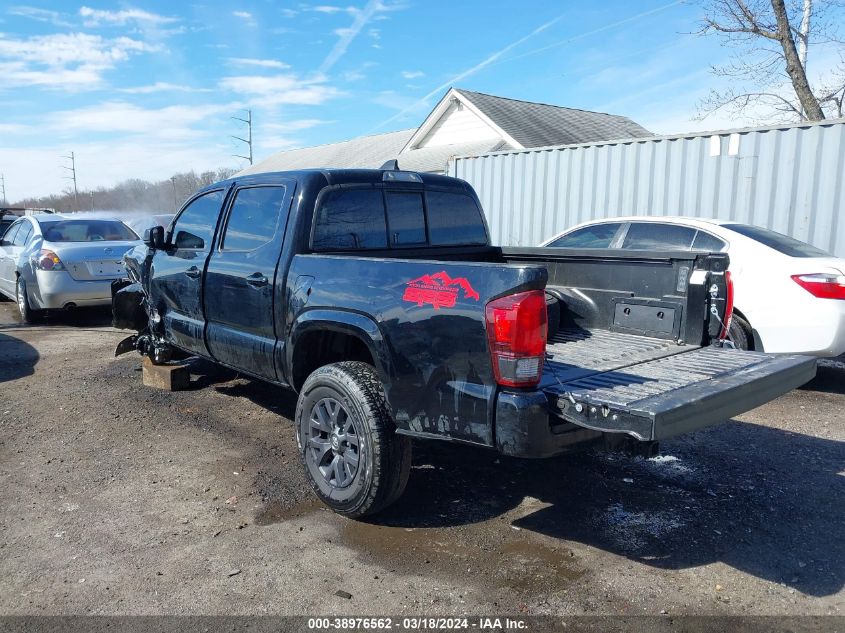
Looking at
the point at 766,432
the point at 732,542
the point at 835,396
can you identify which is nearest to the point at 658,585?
the point at 732,542

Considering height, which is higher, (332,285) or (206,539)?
(332,285)

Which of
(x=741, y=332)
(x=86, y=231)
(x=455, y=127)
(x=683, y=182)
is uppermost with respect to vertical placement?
(x=455, y=127)

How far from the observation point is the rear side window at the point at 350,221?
4.21 m

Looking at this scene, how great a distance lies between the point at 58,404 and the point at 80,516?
2.56m

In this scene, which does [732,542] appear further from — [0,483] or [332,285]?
[0,483]

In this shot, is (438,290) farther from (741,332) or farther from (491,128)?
(491,128)

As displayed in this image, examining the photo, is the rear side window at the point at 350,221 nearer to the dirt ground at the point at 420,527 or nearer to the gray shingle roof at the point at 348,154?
the dirt ground at the point at 420,527

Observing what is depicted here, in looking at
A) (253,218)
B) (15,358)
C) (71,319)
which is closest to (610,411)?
(253,218)

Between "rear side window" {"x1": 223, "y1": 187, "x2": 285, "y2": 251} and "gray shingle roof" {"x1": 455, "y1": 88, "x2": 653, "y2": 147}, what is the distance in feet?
46.8

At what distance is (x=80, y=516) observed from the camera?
3826 mm

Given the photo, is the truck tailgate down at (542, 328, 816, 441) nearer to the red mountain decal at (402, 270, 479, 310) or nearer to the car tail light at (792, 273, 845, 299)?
the red mountain decal at (402, 270, 479, 310)

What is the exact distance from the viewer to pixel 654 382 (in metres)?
3.13

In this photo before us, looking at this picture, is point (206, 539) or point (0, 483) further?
point (0, 483)

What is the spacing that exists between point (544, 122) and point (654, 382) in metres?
19.2
